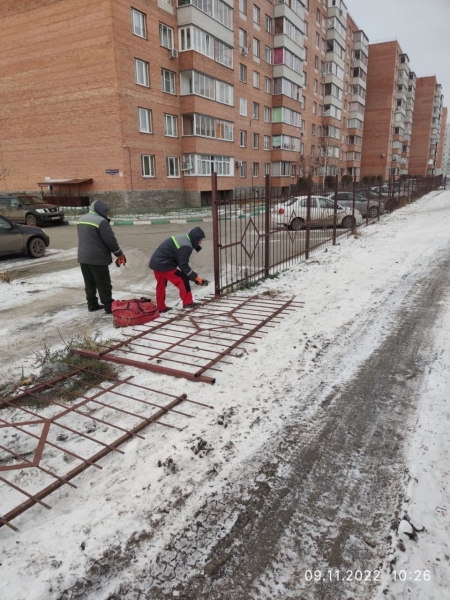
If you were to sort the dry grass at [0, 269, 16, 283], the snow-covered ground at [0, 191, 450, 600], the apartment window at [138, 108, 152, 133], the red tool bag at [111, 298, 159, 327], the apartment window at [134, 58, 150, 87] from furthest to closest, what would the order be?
the apartment window at [138, 108, 152, 133] → the apartment window at [134, 58, 150, 87] → the dry grass at [0, 269, 16, 283] → the red tool bag at [111, 298, 159, 327] → the snow-covered ground at [0, 191, 450, 600]

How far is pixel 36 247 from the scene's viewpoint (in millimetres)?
10281

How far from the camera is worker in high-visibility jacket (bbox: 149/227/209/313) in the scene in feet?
18.3

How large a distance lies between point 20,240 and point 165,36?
20.0 meters

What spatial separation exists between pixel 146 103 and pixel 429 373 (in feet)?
77.3

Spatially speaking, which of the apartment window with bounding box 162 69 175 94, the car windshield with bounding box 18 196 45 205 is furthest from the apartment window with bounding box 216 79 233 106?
the car windshield with bounding box 18 196 45 205

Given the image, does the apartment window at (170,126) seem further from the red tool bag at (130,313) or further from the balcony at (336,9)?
the balcony at (336,9)

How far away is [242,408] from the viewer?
325cm

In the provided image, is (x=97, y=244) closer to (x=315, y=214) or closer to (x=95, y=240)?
(x=95, y=240)

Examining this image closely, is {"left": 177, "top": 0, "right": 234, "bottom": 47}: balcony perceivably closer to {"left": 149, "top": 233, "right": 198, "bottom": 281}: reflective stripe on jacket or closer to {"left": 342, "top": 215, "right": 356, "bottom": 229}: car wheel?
{"left": 342, "top": 215, "right": 356, "bottom": 229}: car wheel

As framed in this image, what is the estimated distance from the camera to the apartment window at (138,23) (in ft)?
70.0

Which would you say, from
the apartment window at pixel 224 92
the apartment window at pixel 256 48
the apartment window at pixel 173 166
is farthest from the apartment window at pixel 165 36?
the apartment window at pixel 256 48

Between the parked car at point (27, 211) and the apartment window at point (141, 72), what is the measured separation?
31.8 ft

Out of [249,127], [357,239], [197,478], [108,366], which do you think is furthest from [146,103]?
[197,478]

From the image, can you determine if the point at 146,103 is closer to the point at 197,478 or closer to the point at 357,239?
the point at 357,239
